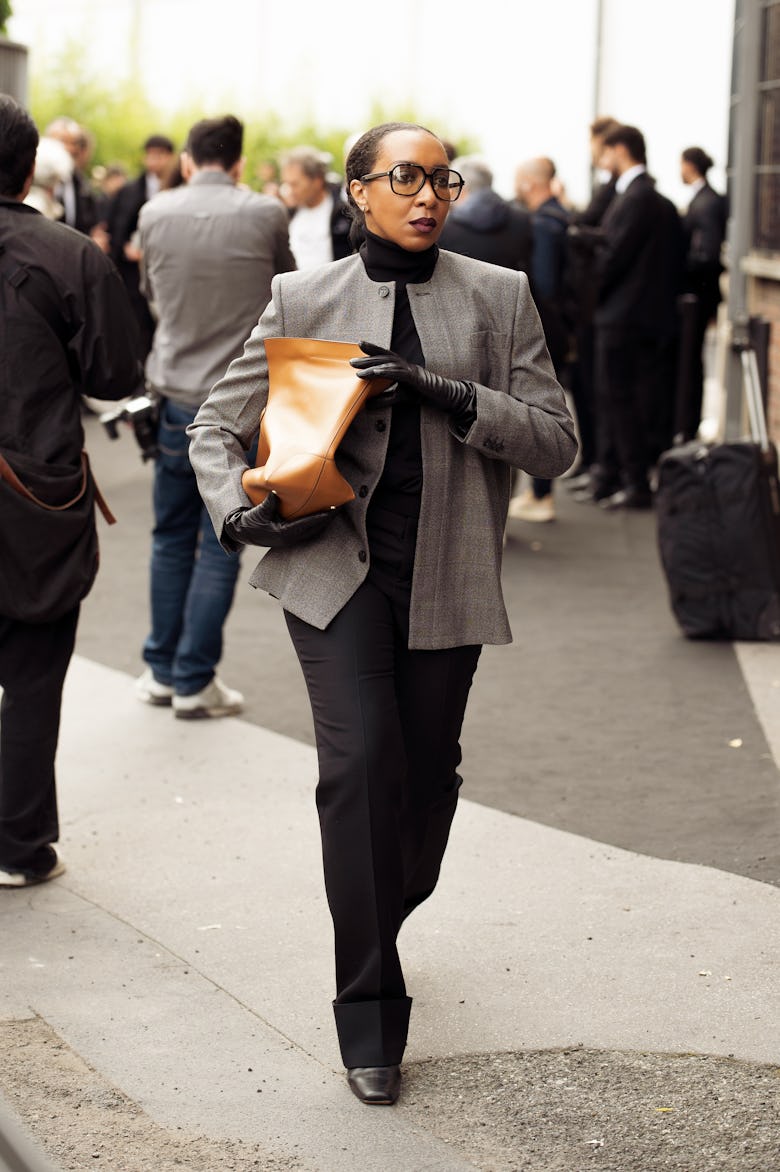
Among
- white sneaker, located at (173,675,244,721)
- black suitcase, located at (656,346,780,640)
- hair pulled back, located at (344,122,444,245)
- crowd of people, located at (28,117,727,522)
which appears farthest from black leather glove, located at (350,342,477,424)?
crowd of people, located at (28,117,727,522)

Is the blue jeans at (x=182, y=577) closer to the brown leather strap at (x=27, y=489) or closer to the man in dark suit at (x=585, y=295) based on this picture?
the brown leather strap at (x=27, y=489)

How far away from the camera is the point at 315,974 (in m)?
4.58

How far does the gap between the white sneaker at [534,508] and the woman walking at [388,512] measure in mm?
7498

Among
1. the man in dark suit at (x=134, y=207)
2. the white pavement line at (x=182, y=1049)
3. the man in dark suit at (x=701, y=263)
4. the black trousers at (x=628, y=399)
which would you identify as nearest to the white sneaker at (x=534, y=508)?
the black trousers at (x=628, y=399)

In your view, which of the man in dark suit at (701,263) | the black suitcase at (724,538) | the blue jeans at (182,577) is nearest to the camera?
the blue jeans at (182,577)

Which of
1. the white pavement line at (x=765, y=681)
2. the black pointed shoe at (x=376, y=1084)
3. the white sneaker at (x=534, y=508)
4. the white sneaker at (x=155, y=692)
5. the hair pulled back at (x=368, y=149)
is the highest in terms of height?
the hair pulled back at (x=368, y=149)

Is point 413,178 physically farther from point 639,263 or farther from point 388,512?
point 639,263

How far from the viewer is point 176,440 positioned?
703 centimetres

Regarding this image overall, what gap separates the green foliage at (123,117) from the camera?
5331 centimetres

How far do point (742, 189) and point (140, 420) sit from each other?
648 cm

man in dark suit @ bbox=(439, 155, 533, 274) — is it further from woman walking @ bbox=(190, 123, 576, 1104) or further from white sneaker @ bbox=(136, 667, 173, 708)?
woman walking @ bbox=(190, 123, 576, 1104)

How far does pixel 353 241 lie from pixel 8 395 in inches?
54.0

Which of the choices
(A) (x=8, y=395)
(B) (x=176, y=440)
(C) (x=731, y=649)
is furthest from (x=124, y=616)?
(A) (x=8, y=395)

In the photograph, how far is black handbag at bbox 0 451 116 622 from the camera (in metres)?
5.08
